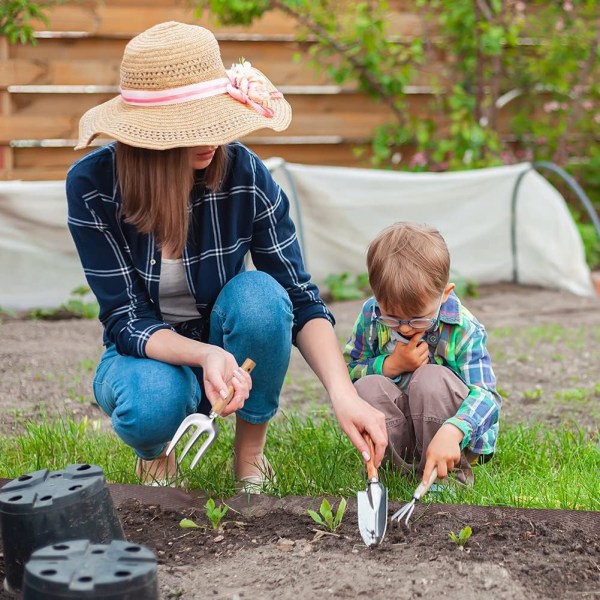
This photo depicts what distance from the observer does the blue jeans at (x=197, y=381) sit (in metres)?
2.23

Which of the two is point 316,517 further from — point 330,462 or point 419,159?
point 419,159

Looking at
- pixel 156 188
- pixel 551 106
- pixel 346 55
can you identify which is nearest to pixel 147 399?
pixel 156 188

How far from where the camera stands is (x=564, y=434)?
274 centimetres

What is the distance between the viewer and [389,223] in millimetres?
5512

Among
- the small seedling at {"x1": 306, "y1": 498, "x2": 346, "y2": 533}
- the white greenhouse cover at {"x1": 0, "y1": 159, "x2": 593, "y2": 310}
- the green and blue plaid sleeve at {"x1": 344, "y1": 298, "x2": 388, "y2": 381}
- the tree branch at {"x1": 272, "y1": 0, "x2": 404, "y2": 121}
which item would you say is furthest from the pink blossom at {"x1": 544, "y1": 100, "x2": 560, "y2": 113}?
the small seedling at {"x1": 306, "y1": 498, "x2": 346, "y2": 533}

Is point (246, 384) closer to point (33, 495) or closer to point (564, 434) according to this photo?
point (33, 495)

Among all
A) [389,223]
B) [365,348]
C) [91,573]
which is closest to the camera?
[91,573]

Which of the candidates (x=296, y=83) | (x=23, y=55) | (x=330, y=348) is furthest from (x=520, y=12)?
(x=330, y=348)

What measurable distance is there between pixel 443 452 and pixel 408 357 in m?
0.34

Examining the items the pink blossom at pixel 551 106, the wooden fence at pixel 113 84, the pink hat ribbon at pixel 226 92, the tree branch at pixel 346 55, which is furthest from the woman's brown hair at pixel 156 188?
the pink blossom at pixel 551 106

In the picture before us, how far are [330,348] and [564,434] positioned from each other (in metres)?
0.85

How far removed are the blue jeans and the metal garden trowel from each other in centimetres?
43

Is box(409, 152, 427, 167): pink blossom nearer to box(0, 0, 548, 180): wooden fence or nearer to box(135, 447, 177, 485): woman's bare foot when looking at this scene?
box(0, 0, 548, 180): wooden fence

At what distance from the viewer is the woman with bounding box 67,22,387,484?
83.4 inches
